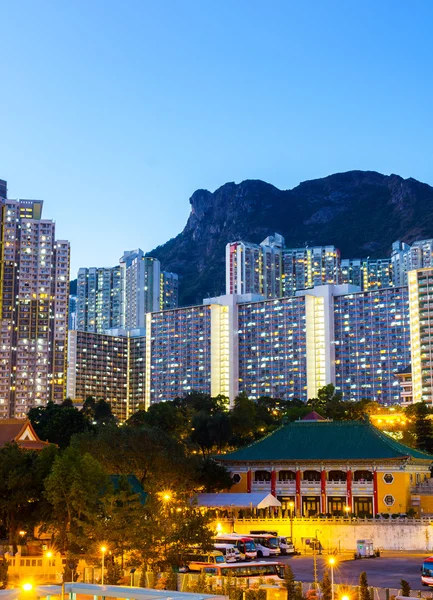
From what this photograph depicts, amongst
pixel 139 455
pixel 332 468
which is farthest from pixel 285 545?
pixel 332 468

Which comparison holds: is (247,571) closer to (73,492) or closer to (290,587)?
(290,587)

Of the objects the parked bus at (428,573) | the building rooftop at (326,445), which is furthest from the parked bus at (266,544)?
the parked bus at (428,573)

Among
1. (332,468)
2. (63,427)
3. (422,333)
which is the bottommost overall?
(332,468)

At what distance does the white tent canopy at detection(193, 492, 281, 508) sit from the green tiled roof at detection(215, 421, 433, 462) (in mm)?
5638

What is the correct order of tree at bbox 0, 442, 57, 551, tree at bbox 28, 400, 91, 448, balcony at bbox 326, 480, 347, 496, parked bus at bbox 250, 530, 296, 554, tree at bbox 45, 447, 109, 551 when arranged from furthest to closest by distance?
tree at bbox 28, 400, 91, 448 → balcony at bbox 326, 480, 347, 496 → parked bus at bbox 250, 530, 296, 554 → tree at bbox 0, 442, 57, 551 → tree at bbox 45, 447, 109, 551

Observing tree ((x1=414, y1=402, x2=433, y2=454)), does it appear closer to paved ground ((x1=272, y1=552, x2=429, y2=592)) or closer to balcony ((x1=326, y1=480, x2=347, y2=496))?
balcony ((x1=326, y1=480, x2=347, y2=496))

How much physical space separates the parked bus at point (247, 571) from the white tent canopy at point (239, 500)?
87.6 ft

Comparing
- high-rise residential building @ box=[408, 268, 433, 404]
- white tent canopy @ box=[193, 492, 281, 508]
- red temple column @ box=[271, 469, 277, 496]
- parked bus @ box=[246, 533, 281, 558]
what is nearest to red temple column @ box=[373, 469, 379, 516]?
white tent canopy @ box=[193, 492, 281, 508]

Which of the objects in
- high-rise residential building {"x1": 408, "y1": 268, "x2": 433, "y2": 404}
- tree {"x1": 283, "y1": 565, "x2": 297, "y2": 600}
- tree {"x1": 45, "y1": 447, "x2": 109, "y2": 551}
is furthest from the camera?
high-rise residential building {"x1": 408, "y1": 268, "x2": 433, "y2": 404}

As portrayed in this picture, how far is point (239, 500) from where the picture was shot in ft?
238

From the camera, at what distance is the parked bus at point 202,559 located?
47.6m

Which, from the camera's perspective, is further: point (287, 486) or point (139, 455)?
point (287, 486)

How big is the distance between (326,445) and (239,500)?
10.4 m

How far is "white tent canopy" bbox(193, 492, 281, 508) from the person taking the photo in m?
71.9
